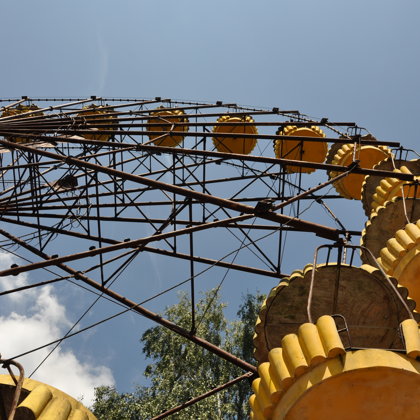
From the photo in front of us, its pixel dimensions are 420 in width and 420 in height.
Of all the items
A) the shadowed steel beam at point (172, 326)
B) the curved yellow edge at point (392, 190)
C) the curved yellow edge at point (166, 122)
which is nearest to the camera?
the shadowed steel beam at point (172, 326)

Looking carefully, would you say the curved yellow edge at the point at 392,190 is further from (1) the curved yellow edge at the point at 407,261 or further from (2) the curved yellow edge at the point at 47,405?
(2) the curved yellow edge at the point at 47,405

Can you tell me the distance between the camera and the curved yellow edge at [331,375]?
519 centimetres

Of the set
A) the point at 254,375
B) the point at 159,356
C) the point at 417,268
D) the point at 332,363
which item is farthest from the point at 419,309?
the point at 159,356

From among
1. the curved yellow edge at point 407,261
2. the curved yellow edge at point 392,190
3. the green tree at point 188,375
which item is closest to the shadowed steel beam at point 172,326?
Result: the curved yellow edge at point 407,261

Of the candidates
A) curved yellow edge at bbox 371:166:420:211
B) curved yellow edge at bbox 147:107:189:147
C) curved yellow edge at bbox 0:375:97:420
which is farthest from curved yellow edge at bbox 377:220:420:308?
curved yellow edge at bbox 147:107:189:147

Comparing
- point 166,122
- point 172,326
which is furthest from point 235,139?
point 172,326

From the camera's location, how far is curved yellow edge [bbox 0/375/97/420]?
5054 millimetres

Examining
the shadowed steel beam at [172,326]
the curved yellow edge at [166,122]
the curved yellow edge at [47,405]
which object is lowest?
the curved yellow edge at [47,405]

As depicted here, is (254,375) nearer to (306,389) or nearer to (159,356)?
(306,389)

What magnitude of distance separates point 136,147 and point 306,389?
8.38 metres

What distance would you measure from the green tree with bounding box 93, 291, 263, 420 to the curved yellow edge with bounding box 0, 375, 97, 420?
15.9 meters

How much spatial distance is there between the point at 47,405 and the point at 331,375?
3.53 m

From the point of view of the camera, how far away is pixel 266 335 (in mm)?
9117

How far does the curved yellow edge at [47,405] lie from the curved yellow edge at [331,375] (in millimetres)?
2525
